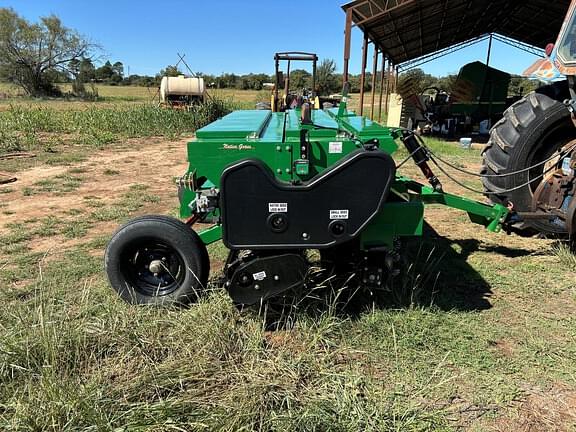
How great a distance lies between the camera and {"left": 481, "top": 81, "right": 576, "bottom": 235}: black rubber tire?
169 inches

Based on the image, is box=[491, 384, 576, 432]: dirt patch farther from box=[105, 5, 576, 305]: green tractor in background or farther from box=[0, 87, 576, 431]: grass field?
box=[105, 5, 576, 305]: green tractor in background

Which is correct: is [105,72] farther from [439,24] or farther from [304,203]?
[304,203]

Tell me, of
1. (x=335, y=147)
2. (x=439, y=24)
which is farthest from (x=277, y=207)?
(x=439, y=24)

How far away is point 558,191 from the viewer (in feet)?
13.8

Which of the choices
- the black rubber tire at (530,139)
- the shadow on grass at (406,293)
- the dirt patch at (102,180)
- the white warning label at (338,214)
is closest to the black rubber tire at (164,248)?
the shadow on grass at (406,293)

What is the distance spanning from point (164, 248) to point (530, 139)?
11.3ft

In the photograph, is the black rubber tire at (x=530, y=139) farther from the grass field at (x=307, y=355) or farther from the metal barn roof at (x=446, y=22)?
the metal barn roof at (x=446, y=22)

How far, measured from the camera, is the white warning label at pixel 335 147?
3.06 m

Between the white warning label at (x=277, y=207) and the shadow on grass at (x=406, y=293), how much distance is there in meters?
0.60

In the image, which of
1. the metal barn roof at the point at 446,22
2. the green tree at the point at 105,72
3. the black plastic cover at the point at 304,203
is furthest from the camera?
the green tree at the point at 105,72

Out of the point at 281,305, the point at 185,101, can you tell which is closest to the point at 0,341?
the point at 281,305

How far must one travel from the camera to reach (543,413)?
2.38 m

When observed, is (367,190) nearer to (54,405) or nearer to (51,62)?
(54,405)

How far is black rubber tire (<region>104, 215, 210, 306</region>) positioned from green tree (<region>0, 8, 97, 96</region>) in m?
43.3
